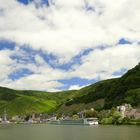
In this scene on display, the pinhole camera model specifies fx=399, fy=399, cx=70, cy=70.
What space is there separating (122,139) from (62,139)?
613 inches

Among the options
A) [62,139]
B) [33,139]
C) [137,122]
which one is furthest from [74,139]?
[137,122]

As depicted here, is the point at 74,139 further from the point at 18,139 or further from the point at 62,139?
the point at 18,139

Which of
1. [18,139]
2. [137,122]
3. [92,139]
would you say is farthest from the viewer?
[137,122]

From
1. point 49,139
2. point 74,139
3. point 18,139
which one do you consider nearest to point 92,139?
point 74,139

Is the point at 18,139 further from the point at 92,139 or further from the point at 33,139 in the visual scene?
the point at 92,139

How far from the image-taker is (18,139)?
101 m

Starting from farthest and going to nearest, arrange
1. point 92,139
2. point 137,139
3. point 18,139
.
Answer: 1. point 18,139
2. point 92,139
3. point 137,139

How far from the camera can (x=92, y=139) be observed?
93.9m

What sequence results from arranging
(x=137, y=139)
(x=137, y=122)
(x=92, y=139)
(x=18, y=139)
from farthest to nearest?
1. (x=137, y=122)
2. (x=18, y=139)
3. (x=92, y=139)
4. (x=137, y=139)

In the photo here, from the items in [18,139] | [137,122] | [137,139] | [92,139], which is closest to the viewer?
[137,139]

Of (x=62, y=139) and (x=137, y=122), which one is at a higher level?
(x=137, y=122)

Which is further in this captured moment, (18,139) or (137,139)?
Answer: (18,139)

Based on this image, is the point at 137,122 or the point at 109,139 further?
the point at 137,122

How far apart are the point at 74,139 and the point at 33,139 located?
36.9ft
